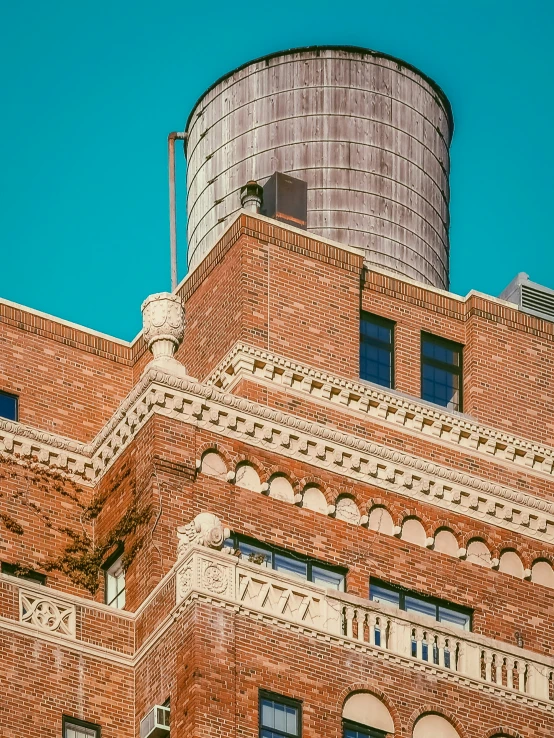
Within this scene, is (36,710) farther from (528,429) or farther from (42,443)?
(528,429)

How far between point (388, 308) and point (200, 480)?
9.70 meters

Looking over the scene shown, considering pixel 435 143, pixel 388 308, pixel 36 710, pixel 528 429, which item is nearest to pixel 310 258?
pixel 388 308

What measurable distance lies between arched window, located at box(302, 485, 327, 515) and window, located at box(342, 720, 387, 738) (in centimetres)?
670

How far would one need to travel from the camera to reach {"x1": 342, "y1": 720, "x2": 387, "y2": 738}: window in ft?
170

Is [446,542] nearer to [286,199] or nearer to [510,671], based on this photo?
[510,671]

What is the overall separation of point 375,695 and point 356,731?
873mm

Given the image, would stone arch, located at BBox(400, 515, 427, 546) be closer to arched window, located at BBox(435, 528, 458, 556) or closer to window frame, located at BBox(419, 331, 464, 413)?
arched window, located at BBox(435, 528, 458, 556)

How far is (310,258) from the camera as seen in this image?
63.2 m

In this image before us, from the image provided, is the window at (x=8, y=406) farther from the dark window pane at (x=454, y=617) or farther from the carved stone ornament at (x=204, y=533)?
the dark window pane at (x=454, y=617)

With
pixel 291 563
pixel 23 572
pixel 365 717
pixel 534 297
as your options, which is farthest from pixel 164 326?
pixel 534 297

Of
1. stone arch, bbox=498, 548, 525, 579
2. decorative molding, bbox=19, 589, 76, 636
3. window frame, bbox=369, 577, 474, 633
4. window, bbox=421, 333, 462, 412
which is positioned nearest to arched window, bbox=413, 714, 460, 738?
window frame, bbox=369, 577, 474, 633

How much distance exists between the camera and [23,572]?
187 feet

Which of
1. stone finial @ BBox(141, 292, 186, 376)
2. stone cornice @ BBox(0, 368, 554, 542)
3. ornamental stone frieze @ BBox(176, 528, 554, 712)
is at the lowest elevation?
ornamental stone frieze @ BBox(176, 528, 554, 712)

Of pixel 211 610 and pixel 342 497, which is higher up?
pixel 342 497
